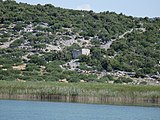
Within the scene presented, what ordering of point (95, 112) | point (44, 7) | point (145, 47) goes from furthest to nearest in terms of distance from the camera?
point (44, 7) < point (145, 47) < point (95, 112)

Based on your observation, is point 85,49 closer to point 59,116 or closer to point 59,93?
point 59,93

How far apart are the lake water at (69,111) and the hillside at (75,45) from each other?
96.6ft

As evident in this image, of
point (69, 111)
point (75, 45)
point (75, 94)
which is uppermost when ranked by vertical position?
point (75, 45)

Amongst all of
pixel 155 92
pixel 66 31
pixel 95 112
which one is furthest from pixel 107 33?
pixel 95 112

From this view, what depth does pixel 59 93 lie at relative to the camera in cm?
6016

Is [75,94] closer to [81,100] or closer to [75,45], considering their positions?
[81,100]

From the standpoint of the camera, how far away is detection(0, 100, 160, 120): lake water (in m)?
47.6

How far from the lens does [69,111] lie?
170ft

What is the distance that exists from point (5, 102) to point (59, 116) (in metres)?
9.52

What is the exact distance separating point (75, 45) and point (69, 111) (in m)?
59.3

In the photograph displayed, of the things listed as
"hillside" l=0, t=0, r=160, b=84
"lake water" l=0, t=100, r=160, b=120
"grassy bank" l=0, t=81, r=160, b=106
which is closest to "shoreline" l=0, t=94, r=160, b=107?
A: "grassy bank" l=0, t=81, r=160, b=106

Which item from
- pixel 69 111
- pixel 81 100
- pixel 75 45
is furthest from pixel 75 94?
pixel 75 45

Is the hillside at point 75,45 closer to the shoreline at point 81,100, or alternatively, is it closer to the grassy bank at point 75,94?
the grassy bank at point 75,94

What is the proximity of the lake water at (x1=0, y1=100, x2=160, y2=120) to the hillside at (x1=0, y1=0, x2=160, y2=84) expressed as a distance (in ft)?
96.6
